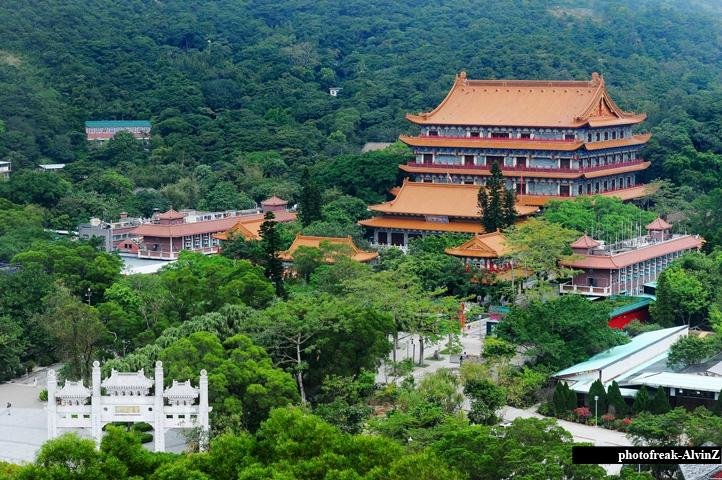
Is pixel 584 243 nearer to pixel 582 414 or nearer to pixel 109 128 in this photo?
pixel 582 414

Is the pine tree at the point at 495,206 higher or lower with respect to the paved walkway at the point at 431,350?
higher

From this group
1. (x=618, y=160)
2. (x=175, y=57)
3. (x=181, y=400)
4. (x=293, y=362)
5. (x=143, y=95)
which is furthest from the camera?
(x=175, y=57)

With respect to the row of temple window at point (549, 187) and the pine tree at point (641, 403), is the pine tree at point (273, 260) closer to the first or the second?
the pine tree at point (641, 403)

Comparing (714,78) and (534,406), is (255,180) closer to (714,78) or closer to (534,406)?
(534,406)

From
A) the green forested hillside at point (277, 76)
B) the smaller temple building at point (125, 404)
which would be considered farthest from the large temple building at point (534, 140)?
the smaller temple building at point (125, 404)

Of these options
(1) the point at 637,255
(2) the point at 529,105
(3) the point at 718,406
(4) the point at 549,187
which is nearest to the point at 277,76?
(2) the point at 529,105

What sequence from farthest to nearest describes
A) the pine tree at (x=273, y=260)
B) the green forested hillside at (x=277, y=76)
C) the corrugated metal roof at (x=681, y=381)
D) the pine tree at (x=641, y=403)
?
the green forested hillside at (x=277, y=76)
the pine tree at (x=273, y=260)
the corrugated metal roof at (x=681, y=381)
the pine tree at (x=641, y=403)

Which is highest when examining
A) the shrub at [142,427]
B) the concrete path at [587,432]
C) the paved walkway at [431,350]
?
the paved walkway at [431,350]

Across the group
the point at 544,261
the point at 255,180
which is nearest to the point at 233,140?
the point at 255,180
